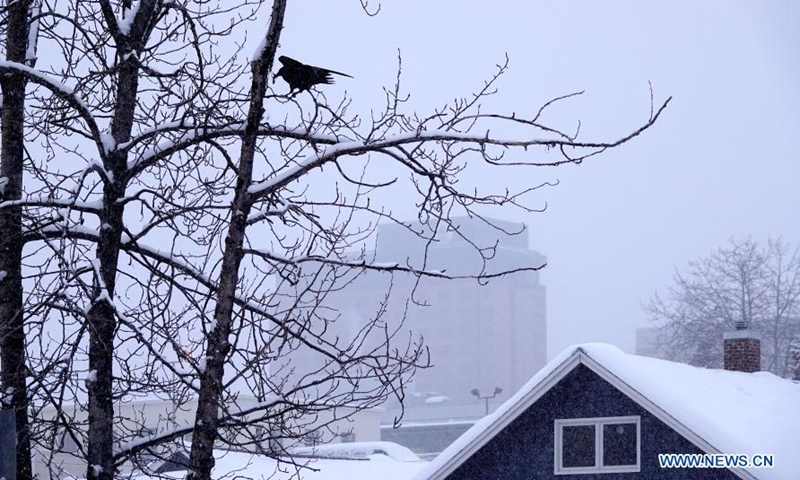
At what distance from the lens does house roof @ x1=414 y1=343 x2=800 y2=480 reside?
2000cm

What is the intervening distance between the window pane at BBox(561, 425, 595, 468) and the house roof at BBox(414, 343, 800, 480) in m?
0.98

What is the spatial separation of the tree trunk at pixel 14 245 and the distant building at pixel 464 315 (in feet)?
342

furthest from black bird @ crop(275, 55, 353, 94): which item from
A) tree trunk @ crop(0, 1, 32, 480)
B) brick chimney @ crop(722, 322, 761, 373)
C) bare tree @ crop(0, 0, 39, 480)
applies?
brick chimney @ crop(722, 322, 761, 373)

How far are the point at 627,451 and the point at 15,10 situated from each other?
51.4ft

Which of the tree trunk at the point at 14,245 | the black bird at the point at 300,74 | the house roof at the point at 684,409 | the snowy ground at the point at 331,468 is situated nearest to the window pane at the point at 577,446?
the house roof at the point at 684,409

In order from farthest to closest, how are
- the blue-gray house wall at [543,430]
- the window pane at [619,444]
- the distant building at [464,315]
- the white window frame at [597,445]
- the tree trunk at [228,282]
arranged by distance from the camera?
the distant building at [464,315] → the blue-gray house wall at [543,430] → the window pane at [619,444] → the white window frame at [597,445] → the tree trunk at [228,282]

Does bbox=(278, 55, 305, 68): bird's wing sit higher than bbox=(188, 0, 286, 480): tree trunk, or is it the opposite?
bbox=(278, 55, 305, 68): bird's wing

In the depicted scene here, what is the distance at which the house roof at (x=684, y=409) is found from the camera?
20.0 metres

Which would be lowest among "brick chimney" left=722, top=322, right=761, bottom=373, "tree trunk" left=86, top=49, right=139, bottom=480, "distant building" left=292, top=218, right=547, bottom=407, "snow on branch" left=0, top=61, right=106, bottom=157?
"tree trunk" left=86, top=49, right=139, bottom=480

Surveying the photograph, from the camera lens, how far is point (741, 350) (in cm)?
2852

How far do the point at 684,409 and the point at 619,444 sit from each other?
162 cm

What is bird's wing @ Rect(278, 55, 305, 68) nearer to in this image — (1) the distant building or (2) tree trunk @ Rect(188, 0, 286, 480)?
(2) tree trunk @ Rect(188, 0, 286, 480)

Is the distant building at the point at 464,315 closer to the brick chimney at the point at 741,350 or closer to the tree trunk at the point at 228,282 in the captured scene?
the brick chimney at the point at 741,350

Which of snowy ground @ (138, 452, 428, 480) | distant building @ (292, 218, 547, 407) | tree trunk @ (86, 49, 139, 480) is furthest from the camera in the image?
distant building @ (292, 218, 547, 407)
